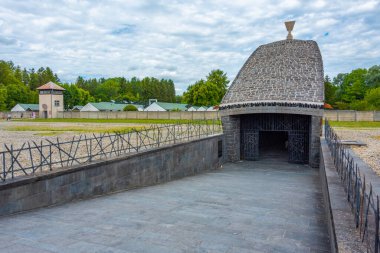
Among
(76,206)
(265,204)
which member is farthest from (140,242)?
(265,204)

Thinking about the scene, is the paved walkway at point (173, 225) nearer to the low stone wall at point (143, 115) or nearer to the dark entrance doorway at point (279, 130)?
the dark entrance doorway at point (279, 130)

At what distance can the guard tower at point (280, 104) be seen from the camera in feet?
65.7

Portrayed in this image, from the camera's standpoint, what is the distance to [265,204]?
367 inches

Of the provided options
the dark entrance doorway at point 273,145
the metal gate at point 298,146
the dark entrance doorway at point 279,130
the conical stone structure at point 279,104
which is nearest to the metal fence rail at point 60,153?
the conical stone structure at point 279,104

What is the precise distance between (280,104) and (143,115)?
37.3 metres

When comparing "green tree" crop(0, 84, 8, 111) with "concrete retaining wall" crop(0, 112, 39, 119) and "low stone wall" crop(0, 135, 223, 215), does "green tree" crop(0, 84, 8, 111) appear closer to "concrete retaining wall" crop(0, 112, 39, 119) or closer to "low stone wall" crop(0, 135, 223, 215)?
"concrete retaining wall" crop(0, 112, 39, 119)

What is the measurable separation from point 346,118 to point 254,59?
26264mm

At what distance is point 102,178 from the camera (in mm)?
10414

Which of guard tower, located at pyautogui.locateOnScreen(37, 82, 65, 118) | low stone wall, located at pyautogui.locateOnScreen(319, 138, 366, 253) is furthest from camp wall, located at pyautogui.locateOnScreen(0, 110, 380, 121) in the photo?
low stone wall, located at pyautogui.locateOnScreen(319, 138, 366, 253)

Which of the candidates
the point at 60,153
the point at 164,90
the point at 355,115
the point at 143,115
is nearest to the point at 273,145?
the point at 355,115

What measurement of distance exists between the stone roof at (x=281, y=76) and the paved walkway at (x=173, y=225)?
11034mm

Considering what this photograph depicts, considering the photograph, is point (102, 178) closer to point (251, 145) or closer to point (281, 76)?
point (251, 145)

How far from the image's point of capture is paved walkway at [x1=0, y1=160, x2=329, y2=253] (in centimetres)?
555

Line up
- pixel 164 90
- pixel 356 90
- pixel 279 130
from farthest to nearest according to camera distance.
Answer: pixel 164 90 → pixel 356 90 → pixel 279 130
